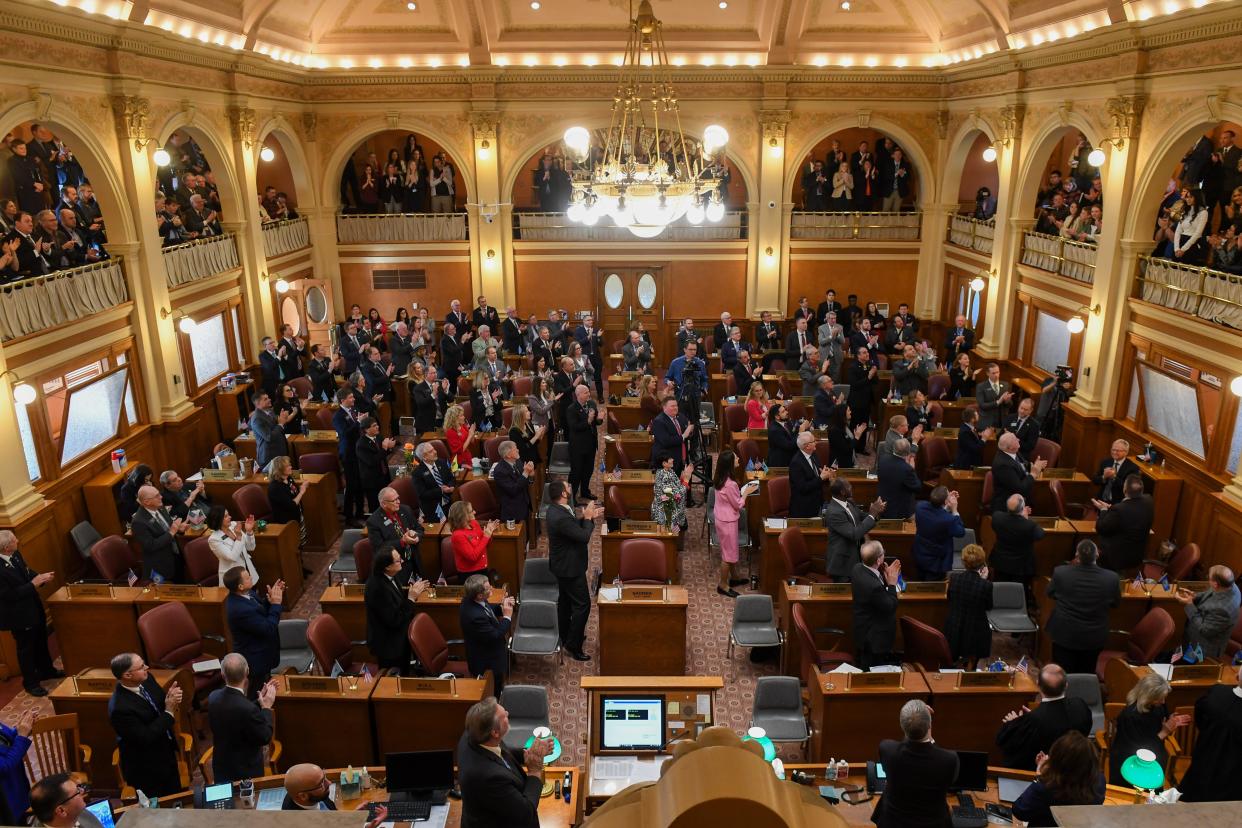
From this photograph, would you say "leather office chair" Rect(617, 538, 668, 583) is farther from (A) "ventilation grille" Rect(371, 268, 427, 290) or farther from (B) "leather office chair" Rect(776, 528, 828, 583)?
(A) "ventilation grille" Rect(371, 268, 427, 290)

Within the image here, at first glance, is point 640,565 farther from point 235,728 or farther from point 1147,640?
point 1147,640

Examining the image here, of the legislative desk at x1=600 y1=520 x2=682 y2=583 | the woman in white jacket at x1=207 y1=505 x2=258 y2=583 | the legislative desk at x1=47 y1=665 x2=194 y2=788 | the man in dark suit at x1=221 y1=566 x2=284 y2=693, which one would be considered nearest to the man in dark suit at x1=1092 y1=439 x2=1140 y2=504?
the legislative desk at x1=600 y1=520 x2=682 y2=583

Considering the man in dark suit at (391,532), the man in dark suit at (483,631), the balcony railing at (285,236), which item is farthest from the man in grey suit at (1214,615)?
the balcony railing at (285,236)

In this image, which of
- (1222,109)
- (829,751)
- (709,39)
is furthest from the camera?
(709,39)

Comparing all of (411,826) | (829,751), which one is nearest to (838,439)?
(829,751)

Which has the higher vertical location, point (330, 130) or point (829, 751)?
point (330, 130)

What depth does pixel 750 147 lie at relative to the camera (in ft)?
64.4

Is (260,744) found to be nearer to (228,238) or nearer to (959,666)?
(959,666)

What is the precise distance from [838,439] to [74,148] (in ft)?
36.7

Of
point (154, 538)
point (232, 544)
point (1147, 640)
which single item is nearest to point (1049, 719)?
point (1147, 640)

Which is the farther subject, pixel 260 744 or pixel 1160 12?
pixel 1160 12

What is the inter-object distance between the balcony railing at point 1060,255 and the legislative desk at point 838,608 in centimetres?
723

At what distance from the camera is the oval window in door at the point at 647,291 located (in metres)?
20.9

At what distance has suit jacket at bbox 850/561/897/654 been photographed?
752 centimetres
